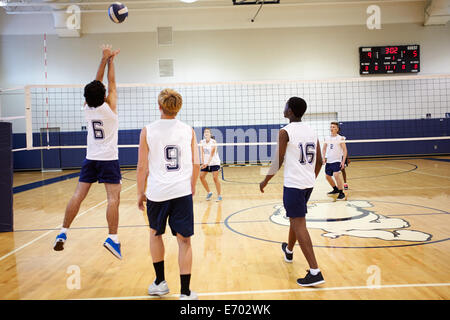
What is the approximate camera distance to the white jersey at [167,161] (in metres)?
2.63

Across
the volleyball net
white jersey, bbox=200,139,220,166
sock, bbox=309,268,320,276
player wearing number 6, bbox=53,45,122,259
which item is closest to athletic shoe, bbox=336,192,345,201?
white jersey, bbox=200,139,220,166

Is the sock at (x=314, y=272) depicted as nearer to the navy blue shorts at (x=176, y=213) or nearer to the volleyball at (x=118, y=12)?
the navy blue shorts at (x=176, y=213)

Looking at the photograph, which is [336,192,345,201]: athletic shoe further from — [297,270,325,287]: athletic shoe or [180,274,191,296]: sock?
[180,274,191,296]: sock

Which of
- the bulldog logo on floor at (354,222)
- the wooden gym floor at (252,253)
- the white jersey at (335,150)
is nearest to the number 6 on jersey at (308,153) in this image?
the wooden gym floor at (252,253)

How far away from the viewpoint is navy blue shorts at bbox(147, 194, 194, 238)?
2.66 meters

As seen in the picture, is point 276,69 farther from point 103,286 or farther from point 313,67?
point 103,286

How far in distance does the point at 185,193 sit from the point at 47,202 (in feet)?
21.1

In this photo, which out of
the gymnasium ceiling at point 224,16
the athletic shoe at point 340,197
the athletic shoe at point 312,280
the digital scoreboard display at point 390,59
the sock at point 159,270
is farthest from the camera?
the digital scoreboard display at point 390,59

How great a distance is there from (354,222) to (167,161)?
11.5 feet

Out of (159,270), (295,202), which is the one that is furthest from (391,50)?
(159,270)

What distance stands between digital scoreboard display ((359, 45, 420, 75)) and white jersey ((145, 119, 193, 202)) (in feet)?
49.4

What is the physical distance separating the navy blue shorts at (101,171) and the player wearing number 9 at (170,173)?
103 cm

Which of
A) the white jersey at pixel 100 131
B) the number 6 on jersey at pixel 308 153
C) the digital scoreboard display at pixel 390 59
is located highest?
the digital scoreboard display at pixel 390 59

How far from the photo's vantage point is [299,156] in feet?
10.4
